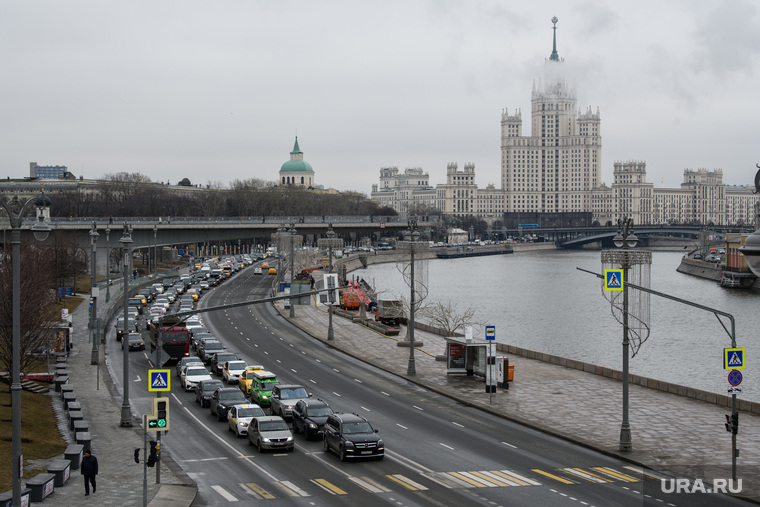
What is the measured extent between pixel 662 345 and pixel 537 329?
12469 mm

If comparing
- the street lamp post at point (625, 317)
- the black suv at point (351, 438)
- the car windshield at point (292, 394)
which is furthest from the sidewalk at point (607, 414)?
the black suv at point (351, 438)

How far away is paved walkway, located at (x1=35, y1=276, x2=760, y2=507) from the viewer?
887 inches

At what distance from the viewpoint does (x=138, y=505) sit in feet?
67.3

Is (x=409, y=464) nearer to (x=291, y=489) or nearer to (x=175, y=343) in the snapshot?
(x=291, y=489)

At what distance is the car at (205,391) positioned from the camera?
33.4 m

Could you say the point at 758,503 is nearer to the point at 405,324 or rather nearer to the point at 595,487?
the point at 595,487

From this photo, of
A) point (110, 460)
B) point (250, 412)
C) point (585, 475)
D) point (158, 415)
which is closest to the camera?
point (158, 415)

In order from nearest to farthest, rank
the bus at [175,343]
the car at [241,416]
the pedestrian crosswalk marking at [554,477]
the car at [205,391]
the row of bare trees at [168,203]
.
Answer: the pedestrian crosswalk marking at [554,477] < the car at [241,416] < the car at [205,391] < the bus at [175,343] < the row of bare trees at [168,203]

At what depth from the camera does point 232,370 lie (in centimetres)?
3831

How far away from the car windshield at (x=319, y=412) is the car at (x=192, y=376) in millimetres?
9792

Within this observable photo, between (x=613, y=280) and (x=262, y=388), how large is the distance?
562 inches

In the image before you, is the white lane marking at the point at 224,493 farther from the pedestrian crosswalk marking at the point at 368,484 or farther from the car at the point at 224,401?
the car at the point at 224,401

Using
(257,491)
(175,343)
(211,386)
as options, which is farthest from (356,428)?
(175,343)

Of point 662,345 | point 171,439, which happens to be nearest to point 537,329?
point 662,345
